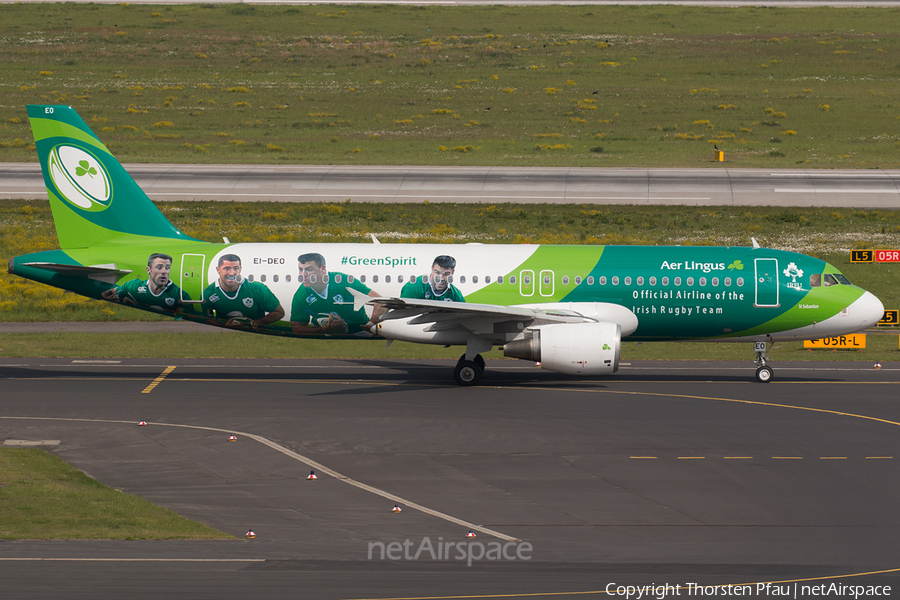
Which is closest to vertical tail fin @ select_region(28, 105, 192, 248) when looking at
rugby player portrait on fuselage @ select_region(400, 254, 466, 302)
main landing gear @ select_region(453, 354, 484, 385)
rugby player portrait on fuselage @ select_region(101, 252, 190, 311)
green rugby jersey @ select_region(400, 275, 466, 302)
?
rugby player portrait on fuselage @ select_region(101, 252, 190, 311)

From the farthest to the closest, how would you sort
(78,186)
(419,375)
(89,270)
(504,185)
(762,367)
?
1. (504,185)
2. (419,375)
3. (762,367)
4. (78,186)
5. (89,270)

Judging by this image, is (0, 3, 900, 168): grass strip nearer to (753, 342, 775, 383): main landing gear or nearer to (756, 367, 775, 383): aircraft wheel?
(753, 342, 775, 383): main landing gear

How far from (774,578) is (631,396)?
15.8 metres

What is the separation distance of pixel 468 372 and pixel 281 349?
10814 mm

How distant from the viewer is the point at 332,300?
35.9 meters

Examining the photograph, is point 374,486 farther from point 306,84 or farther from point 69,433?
point 306,84

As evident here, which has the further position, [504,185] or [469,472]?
[504,185]

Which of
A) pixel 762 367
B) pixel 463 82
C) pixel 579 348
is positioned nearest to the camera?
pixel 579 348

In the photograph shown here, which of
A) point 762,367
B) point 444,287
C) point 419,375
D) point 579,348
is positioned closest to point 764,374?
point 762,367

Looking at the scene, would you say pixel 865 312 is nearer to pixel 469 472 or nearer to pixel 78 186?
pixel 469 472

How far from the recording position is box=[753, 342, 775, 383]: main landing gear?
36.9 meters

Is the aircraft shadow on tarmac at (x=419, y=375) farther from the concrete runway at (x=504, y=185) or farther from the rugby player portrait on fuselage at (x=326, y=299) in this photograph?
the concrete runway at (x=504, y=185)

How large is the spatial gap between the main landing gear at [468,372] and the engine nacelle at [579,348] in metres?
2.88

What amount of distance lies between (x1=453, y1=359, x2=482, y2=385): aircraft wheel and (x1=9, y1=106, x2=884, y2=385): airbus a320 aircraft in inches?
1.9
